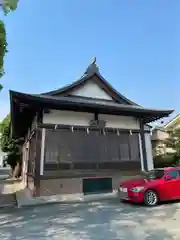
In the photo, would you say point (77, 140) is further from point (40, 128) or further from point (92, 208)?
point (92, 208)

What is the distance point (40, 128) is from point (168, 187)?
6.17 m

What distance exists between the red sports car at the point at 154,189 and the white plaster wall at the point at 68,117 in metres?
4.21

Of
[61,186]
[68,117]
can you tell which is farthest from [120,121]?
[61,186]

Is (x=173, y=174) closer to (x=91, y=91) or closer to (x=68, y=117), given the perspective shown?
(x=68, y=117)

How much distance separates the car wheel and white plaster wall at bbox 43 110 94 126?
4958mm

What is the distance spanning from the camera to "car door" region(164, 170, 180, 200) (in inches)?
336

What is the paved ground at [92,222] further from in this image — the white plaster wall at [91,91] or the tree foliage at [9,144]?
the tree foliage at [9,144]

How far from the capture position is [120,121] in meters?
12.6

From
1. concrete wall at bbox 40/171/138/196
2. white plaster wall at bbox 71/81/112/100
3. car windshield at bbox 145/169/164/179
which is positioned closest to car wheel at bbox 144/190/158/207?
car windshield at bbox 145/169/164/179

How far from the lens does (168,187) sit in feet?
28.0

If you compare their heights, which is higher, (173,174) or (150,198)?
(173,174)

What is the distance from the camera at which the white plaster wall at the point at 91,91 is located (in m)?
13.6

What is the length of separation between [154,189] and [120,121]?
5025 millimetres

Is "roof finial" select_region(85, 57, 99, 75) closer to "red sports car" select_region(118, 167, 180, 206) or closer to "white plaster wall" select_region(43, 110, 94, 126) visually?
"white plaster wall" select_region(43, 110, 94, 126)
